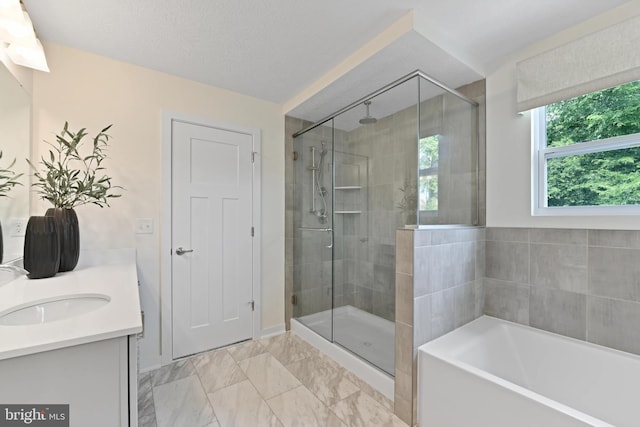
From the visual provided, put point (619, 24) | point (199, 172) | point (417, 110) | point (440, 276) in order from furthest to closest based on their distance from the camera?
point (199, 172) < point (417, 110) < point (440, 276) < point (619, 24)

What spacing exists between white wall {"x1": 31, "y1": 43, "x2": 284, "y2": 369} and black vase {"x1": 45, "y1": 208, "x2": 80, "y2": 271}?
30 centimetres

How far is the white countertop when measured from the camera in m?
0.73

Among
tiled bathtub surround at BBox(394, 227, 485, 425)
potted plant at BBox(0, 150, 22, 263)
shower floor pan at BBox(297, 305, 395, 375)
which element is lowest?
shower floor pan at BBox(297, 305, 395, 375)

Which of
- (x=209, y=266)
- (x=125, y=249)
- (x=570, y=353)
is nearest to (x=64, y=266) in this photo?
(x=125, y=249)

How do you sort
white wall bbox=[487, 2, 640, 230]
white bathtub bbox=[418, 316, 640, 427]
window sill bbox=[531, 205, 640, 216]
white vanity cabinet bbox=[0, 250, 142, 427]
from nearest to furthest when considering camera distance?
white vanity cabinet bbox=[0, 250, 142, 427] < white bathtub bbox=[418, 316, 640, 427] < window sill bbox=[531, 205, 640, 216] < white wall bbox=[487, 2, 640, 230]

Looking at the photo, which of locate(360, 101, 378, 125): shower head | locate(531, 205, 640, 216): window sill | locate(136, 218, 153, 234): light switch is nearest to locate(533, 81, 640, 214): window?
locate(531, 205, 640, 216): window sill

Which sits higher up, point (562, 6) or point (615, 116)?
point (562, 6)

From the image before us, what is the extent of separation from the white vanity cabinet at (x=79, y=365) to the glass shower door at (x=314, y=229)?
1920mm

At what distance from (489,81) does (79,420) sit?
9.40 ft

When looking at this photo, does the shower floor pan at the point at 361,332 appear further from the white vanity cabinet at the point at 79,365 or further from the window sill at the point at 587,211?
the white vanity cabinet at the point at 79,365

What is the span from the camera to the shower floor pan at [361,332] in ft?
6.66

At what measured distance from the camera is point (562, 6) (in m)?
1.51

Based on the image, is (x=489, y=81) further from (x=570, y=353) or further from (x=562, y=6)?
(x=570, y=353)

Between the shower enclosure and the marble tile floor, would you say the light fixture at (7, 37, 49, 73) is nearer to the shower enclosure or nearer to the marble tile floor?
the shower enclosure
